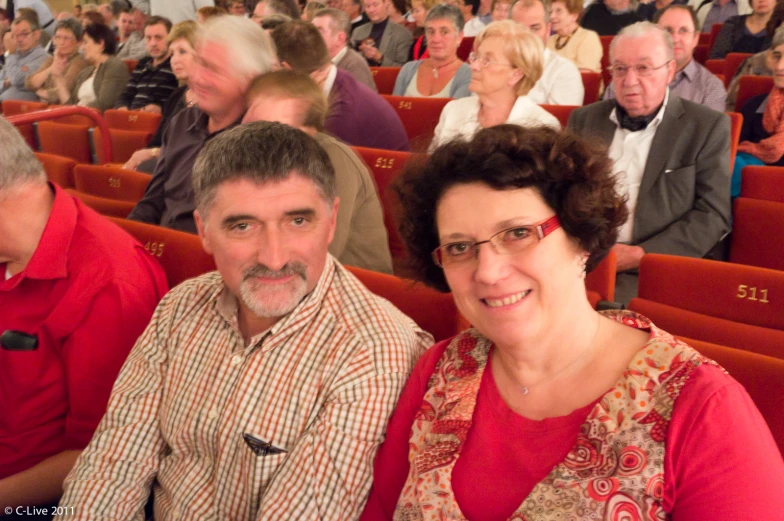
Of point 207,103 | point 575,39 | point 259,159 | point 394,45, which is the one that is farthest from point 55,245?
point 394,45

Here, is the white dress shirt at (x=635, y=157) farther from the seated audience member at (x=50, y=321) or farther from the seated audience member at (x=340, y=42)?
the seated audience member at (x=340, y=42)

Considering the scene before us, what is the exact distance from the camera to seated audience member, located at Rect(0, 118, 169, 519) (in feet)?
5.41

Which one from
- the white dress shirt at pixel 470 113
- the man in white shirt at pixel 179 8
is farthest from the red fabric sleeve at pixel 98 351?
the man in white shirt at pixel 179 8

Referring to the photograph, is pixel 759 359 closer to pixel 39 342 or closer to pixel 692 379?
pixel 692 379

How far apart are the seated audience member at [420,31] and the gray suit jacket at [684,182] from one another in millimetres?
3432

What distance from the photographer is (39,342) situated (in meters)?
1.68

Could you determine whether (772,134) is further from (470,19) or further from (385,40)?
(470,19)

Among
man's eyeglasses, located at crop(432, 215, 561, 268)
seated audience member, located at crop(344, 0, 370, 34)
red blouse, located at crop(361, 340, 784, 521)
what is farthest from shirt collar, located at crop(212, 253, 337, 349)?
seated audience member, located at crop(344, 0, 370, 34)

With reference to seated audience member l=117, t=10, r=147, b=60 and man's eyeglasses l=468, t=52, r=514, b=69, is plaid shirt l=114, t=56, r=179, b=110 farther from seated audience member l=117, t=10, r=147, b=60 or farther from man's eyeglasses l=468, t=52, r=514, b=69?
man's eyeglasses l=468, t=52, r=514, b=69

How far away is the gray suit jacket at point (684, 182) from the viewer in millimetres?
2676

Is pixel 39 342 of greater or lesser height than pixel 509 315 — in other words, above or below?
below

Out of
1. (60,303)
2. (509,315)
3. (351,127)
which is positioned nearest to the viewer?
(509,315)

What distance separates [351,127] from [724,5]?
14.5 ft

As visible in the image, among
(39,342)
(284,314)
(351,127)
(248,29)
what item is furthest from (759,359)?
(351,127)
